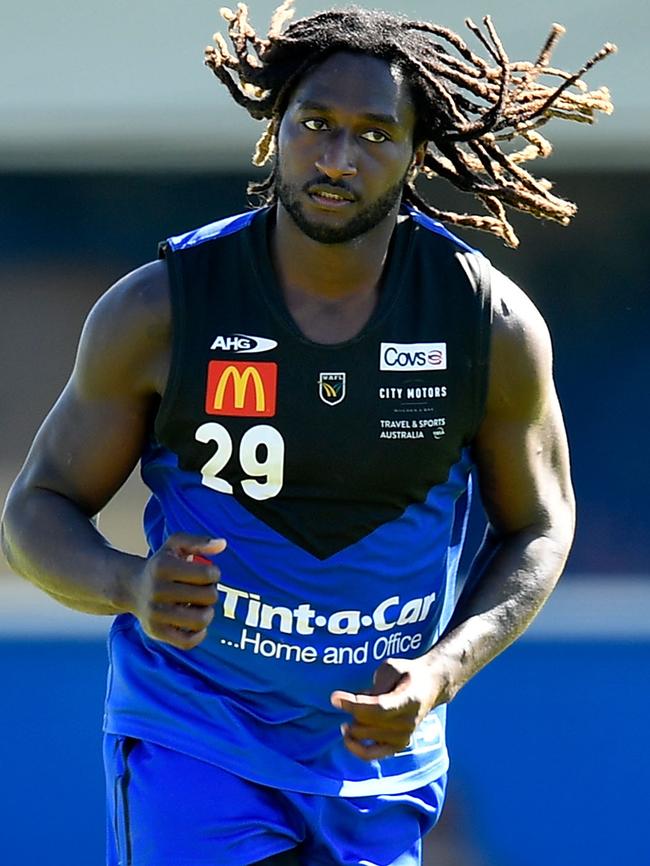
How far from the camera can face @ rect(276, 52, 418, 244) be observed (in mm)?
3391

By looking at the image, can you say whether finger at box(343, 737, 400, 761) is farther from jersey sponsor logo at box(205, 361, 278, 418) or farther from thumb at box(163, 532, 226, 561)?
jersey sponsor logo at box(205, 361, 278, 418)

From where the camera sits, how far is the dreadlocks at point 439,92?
3.58 meters

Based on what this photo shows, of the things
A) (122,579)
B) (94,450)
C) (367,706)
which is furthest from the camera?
(94,450)

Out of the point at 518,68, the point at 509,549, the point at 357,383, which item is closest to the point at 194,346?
the point at 357,383

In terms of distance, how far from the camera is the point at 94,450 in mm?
3459

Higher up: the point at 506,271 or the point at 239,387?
the point at 506,271

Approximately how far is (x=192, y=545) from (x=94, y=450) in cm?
53

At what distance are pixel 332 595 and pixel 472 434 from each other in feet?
1.36

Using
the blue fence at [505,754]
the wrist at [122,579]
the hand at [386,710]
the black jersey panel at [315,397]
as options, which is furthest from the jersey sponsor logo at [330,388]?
the blue fence at [505,754]

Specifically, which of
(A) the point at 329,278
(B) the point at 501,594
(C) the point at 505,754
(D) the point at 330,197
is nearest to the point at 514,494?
(B) the point at 501,594

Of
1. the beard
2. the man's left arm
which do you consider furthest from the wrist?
the beard

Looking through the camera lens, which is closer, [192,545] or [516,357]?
[192,545]

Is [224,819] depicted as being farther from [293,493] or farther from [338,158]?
[338,158]

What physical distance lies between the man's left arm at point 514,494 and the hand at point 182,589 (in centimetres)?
51
